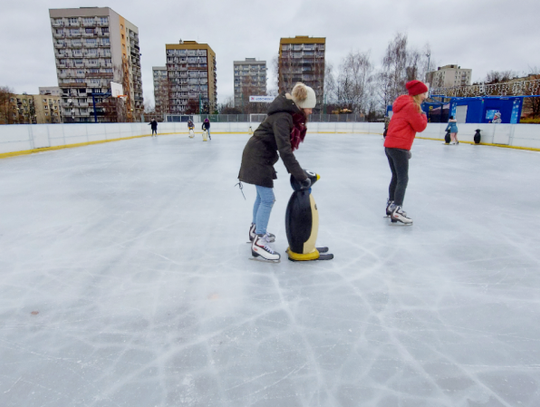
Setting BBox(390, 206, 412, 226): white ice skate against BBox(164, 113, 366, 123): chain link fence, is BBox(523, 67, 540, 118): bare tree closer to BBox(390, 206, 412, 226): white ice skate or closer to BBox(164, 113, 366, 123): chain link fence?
BBox(164, 113, 366, 123): chain link fence

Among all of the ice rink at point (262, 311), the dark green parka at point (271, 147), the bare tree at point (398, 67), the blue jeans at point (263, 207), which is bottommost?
the ice rink at point (262, 311)

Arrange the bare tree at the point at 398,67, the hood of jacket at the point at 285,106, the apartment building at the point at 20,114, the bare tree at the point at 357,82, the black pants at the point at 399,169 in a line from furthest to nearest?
the apartment building at the point at 20,114 → the bare tree at the point at 357,82 → the bare tree at the point at 398,67 → the black pants at the point at 399,169 → the hood of jacket at the point at 285,106

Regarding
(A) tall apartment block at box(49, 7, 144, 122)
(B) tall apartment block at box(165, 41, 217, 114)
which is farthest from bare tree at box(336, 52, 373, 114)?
(B) tall apartment block at box(165, 41, 217, 114)

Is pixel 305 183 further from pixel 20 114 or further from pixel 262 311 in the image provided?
pixel 20 114

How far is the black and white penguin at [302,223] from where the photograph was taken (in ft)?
7.89

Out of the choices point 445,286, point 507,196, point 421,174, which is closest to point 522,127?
point 421,174

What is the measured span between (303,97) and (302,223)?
2.87 feet

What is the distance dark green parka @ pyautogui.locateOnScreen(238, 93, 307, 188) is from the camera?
2.11 metres

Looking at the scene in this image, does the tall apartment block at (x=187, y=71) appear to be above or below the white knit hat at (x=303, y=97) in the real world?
above

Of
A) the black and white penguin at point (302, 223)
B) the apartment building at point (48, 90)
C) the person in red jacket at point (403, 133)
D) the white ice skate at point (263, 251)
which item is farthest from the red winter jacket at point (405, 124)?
the apartment building at point (48, 90)

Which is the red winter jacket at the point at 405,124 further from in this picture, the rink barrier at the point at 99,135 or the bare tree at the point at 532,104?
the bare tree at the point at 532,104

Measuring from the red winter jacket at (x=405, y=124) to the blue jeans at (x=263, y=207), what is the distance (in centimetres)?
147

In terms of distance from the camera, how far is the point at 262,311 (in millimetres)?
1819

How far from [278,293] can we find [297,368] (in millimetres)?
642
